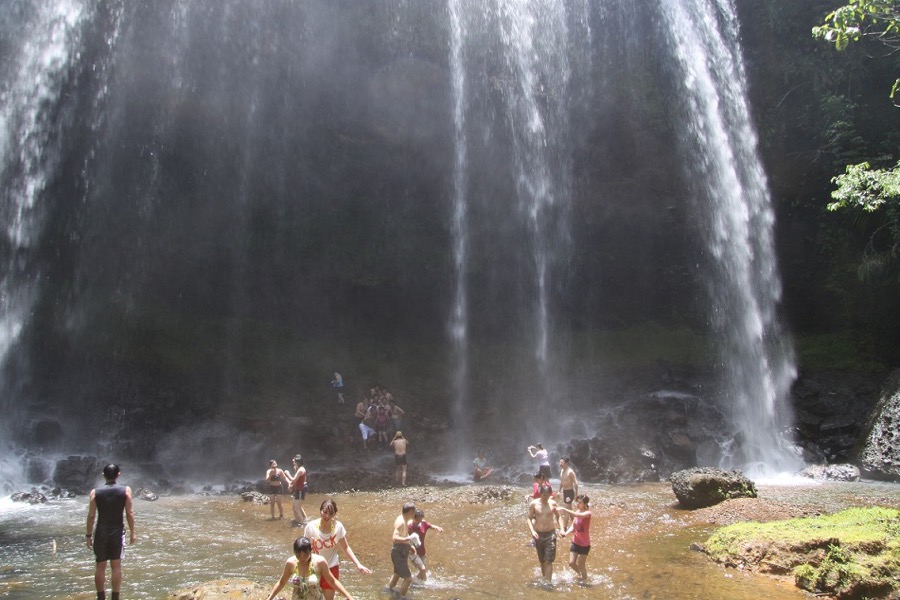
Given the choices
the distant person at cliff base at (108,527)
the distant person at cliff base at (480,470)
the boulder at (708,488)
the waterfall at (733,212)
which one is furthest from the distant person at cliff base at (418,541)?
the waterfall at (733,212)

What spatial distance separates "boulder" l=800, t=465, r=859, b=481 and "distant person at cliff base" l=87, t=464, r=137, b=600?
49.7 ft

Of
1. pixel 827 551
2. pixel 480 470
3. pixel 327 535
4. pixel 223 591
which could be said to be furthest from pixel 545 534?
pixel 480 470

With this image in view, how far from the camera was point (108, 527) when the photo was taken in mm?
5949

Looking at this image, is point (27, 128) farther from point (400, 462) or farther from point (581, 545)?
point (581, 545)

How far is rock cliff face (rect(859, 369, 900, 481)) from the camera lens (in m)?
14.6

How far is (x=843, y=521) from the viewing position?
8.24 m

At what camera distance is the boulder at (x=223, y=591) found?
549 centimetres

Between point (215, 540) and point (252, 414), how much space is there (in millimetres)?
10853

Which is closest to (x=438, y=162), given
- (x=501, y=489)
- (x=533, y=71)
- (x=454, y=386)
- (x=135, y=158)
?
(x=533, y=71)

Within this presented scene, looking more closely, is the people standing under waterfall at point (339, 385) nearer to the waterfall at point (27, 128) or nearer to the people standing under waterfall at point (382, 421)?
the people standing under waterfall at point (382, 421)

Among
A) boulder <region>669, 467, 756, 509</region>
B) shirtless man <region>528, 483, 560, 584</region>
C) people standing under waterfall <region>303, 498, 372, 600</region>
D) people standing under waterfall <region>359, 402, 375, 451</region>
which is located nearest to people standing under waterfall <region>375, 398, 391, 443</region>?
people standing under waterfall <region>359, 402, 375, 451</region>

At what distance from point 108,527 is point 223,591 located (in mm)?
1386

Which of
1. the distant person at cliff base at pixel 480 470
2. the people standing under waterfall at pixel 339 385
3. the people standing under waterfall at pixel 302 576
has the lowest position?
the distant person at cliff base at pixel 480 470

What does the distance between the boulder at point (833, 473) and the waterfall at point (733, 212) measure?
328 cm
